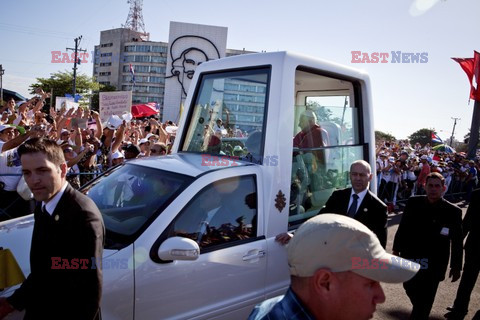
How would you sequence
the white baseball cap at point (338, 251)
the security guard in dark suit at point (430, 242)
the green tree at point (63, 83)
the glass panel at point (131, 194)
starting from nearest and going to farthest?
1. the white baseball cap at point (338, 251)
2. the glass panel at point (131, 194)
3. the security guard in dark suit at point (430, 242)
4. the green tree at point (63, 83)

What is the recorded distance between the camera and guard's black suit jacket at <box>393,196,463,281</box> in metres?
3.87

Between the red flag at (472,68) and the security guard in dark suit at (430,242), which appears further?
the red flag at (472,68)

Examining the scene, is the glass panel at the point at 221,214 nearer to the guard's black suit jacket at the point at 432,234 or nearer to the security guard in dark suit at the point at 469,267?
the guard's black suit jacket at the point at 432,234

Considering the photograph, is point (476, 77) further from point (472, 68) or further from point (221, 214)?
point (221, 214)

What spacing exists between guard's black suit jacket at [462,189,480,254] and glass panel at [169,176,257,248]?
3065 millimetres

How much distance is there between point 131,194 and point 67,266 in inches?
55.2

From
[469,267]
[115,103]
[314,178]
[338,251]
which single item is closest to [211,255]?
[338,251]

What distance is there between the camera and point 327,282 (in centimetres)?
120

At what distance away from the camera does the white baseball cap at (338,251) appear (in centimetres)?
119

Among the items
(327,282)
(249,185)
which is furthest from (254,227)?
(327,282)

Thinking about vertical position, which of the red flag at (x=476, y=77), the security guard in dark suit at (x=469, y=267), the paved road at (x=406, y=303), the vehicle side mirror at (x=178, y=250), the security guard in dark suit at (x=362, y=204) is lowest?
the paved road at (x=406, y=303)

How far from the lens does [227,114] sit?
4.29 metres

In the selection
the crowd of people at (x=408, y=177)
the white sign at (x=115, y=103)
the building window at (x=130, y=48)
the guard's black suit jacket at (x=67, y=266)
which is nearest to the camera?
the guard's black suit jacket at (x=67, y=266)

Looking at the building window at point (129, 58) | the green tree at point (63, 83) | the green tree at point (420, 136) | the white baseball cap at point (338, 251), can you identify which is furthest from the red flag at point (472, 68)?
the building window at point (129, 58)
